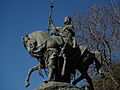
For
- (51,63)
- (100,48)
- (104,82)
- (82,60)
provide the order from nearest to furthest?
(51,63), (82,60), (104,82), (100,48)

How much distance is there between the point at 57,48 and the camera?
312 inches

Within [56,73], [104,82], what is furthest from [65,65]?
[104,82]

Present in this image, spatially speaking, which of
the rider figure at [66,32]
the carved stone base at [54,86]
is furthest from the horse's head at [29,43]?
the carved stone base at [54,86]

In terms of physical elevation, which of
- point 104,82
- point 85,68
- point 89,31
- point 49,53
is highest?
point 89,31

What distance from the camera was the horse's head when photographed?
7.97 m

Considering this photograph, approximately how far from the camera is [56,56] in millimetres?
7730

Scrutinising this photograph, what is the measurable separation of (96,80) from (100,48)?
2.37 m

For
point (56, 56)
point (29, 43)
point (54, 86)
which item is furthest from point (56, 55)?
point (54, 86)

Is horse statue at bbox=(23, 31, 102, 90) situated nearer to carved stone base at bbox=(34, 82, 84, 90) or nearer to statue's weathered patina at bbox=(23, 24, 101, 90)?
statue's weathered patina at bbox=(23, 24, 101, 90)

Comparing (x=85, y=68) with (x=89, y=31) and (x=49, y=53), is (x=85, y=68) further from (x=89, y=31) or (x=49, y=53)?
(x=89, y=31)

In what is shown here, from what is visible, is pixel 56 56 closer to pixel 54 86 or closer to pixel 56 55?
pixel 56 55

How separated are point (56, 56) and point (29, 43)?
101 centimetres

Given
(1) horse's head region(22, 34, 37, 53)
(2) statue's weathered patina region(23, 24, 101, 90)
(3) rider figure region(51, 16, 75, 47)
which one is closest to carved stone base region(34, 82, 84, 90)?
(2) statue's weathered patina region(23, 24, 101, 90)

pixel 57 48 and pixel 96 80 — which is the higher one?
pixel 57 48
